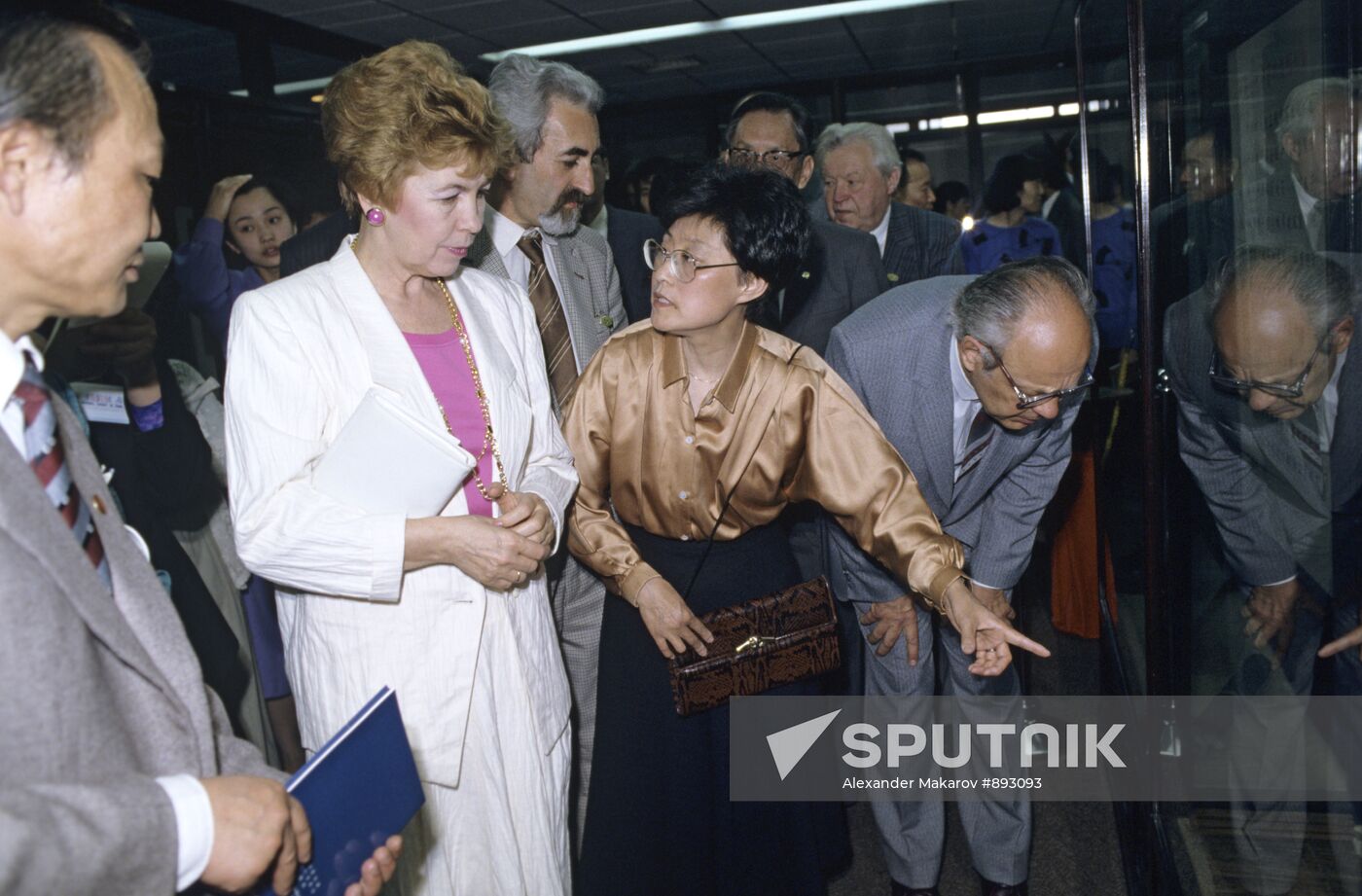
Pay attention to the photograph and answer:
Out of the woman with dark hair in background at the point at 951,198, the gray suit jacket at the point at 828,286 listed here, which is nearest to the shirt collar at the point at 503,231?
the gray suit jacket at the point at 828,286

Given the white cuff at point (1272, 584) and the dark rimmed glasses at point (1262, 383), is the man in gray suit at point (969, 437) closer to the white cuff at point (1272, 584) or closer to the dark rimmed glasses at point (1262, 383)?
the dark rimmed glasses at point (1262, 383)

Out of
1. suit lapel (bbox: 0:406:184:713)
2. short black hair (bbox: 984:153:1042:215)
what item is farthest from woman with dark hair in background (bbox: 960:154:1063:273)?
suit lapel (bbox: 0:406:184:713)

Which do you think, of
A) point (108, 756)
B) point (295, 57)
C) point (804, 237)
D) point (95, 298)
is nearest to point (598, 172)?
point (804, 237)

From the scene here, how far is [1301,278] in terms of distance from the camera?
1483 mm

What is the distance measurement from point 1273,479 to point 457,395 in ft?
4.41

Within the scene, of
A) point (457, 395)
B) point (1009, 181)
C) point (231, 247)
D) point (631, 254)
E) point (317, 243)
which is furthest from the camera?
point (1009, 181)

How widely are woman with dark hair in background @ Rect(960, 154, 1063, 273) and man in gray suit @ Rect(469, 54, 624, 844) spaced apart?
330 centimetres

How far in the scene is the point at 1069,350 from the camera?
1977mm

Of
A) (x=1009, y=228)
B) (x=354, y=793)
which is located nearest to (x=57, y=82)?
(x=354, y=793)

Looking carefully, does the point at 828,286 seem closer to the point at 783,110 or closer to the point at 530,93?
the point at 783,110

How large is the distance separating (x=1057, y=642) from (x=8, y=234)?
395 cm

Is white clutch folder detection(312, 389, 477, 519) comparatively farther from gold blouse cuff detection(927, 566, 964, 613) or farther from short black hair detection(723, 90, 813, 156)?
short black hair detection(723, 90, 813, 156)

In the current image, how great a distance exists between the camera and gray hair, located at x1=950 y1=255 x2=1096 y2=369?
2.00 metres

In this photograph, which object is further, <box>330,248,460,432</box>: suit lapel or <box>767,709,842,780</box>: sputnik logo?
<box>767,709,842,780</box>: sputnik logo
